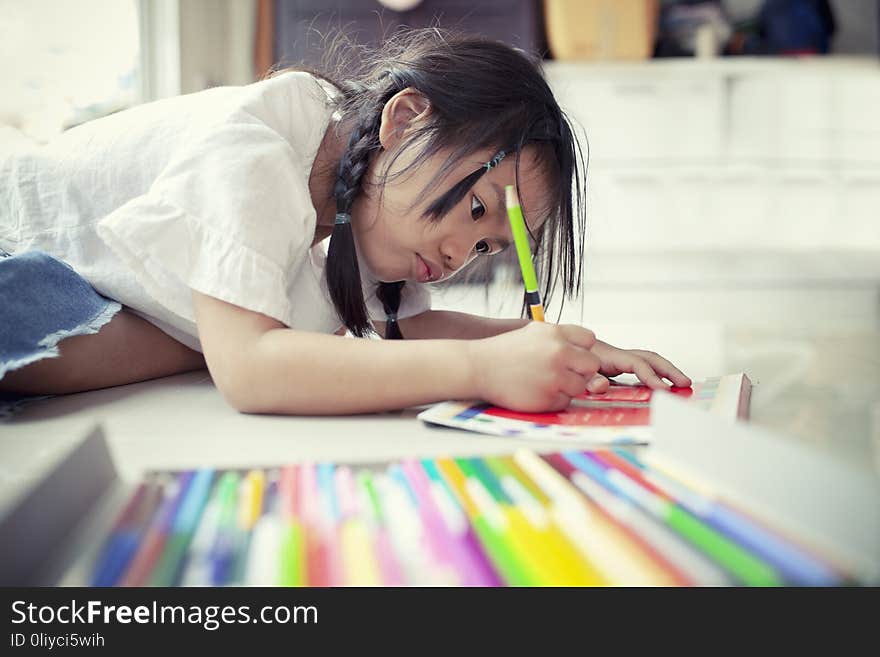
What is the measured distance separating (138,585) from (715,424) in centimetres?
25

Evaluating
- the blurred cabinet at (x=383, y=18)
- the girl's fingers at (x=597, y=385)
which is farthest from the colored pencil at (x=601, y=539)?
the blurred cabinet at (x=383, y=18)

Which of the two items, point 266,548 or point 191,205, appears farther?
point 191,205

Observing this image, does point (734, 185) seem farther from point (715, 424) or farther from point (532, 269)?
point (715, 424)

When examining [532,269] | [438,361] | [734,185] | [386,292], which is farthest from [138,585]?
[734,185]

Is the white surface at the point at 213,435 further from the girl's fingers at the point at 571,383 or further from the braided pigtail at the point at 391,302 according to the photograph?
the braided pigtail at the point at 391,302

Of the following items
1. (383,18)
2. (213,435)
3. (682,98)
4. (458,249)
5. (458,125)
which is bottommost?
(213,435)

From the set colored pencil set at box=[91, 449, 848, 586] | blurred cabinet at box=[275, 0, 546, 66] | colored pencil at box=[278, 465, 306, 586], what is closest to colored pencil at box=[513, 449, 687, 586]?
colored pencil set at box=[91, 449, 848, 586]

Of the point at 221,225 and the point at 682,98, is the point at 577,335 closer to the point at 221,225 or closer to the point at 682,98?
the point at 221,225

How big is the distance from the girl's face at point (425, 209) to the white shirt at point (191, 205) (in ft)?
0.21

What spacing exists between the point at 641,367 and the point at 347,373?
0.26 m

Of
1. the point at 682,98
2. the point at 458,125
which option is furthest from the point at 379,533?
the point at 682,98

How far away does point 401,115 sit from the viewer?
0.76 metres

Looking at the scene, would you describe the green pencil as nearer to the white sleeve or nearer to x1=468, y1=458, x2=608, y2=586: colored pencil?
the white sleeve

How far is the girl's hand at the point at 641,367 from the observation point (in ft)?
2.35
